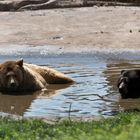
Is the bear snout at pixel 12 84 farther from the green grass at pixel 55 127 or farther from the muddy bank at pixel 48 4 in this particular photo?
the muddy bank at pixel 48 4

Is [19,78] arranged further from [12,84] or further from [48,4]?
[48,4]

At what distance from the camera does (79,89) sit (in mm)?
12664

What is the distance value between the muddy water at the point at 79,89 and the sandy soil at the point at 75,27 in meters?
1.41

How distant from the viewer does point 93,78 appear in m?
13.9

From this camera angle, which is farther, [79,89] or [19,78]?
[19,78]

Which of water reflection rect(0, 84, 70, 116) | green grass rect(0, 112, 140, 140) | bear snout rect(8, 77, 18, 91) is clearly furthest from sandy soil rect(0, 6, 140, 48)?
green grass rect(0, 112, 140, 140)

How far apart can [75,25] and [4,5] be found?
619 centimetres

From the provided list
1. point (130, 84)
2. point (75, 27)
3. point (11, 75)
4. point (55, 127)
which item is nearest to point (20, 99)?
point (11, 75)

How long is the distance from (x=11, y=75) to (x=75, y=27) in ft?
32.5

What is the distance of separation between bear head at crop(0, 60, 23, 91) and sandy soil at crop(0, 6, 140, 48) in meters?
6.88

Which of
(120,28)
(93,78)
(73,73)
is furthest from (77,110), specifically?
(120,28)

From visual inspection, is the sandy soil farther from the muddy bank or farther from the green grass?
the green grass

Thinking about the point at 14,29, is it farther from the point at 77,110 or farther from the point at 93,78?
the point at 77,110

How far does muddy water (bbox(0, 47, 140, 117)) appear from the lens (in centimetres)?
1081
